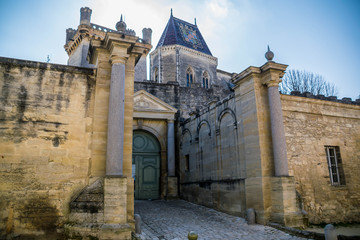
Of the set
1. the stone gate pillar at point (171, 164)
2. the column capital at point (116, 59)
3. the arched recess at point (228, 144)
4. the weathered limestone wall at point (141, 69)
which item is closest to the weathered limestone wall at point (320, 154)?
the arched recess at point (228, 144)

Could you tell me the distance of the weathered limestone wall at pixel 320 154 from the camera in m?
8.88

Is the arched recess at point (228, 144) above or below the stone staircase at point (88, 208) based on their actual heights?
above

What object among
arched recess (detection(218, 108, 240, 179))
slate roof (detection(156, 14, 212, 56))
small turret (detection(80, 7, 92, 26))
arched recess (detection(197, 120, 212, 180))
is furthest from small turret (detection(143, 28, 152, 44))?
arched recess (detection(218, 108, 240, 179))

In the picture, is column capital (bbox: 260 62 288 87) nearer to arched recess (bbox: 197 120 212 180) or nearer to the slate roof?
arched recess (bbox: 197 120 212 180)

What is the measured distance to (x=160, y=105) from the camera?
14883 mm

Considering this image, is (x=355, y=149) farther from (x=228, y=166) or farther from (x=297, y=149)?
(x=228, y=166)

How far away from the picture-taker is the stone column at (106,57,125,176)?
19.8ft

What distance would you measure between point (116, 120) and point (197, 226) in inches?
159

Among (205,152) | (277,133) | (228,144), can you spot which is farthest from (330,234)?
(205,152)

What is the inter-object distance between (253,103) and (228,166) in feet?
8.70

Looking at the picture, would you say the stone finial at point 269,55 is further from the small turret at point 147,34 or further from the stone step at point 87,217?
the small turret at point 147,34

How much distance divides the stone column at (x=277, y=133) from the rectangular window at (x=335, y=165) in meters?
3.05

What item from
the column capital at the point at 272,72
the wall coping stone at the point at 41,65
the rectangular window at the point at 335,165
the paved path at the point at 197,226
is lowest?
the paved path at the point at 197,226

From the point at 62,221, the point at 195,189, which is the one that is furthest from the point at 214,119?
the point at 62,221
